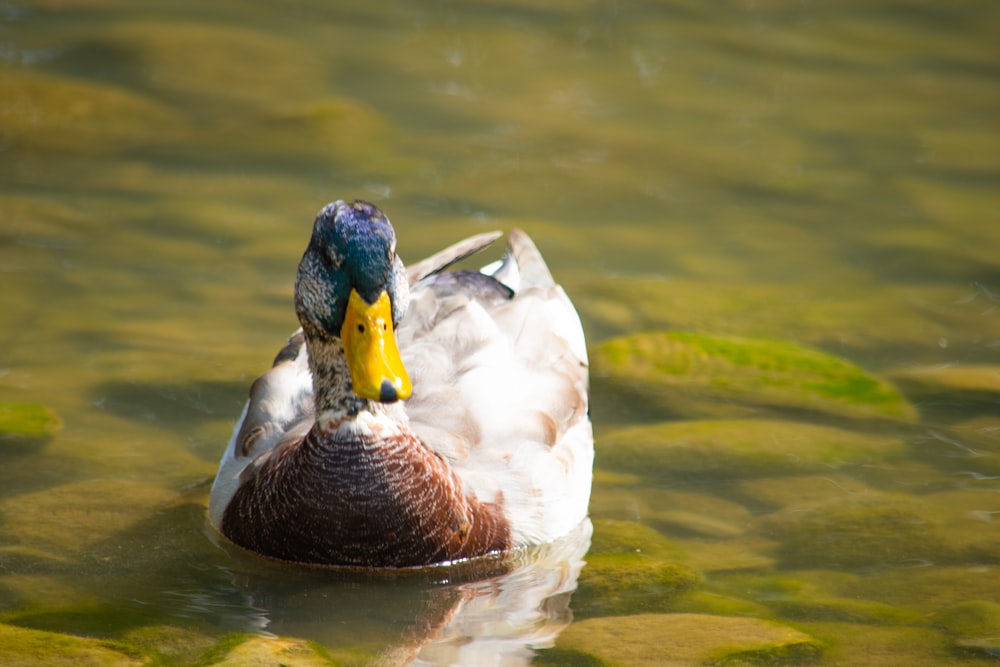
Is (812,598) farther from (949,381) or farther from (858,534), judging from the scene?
(949,381)

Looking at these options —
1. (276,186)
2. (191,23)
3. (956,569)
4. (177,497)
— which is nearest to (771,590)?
(956,569)

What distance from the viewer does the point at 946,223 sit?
8.88 metres

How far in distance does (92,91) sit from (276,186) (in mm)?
1850

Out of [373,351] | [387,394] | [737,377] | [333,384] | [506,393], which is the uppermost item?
[373,351]

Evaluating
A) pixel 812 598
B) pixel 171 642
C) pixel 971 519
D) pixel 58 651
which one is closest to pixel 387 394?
pixel 171 642

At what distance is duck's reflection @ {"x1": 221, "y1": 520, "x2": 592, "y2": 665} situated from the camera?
480cm

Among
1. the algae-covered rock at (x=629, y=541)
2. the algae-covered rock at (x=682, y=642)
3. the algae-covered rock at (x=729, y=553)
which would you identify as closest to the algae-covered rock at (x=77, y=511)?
the algae-covered rock at (x=629, y=541)

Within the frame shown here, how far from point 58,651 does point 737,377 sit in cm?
348

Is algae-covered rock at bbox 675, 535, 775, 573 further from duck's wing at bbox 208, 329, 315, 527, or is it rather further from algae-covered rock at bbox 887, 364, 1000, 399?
algae-covered rock at bbox 887, 364, 1000, 399

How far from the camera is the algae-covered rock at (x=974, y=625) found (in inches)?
189

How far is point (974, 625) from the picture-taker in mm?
4957

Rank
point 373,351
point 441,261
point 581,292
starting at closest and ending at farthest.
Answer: point 373,351, point 441,261, point 581,292

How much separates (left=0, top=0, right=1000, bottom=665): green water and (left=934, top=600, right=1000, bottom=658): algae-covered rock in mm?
13

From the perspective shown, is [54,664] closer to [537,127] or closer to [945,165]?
[537,127]
